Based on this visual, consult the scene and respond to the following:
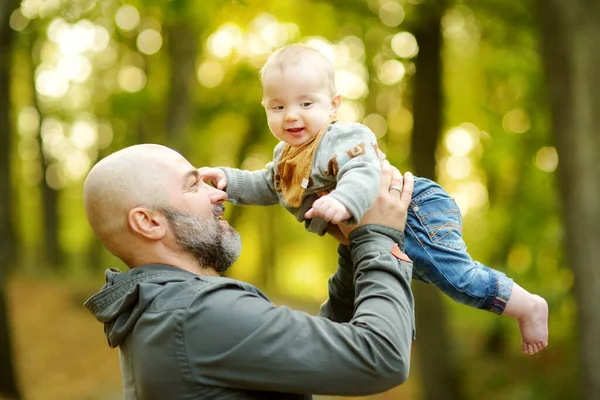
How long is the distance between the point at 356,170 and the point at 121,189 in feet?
2.75

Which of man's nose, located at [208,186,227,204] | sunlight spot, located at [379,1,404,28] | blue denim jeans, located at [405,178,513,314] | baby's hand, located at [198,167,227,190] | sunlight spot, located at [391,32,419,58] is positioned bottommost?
blue denim jeans, located at [405,178,513,314]

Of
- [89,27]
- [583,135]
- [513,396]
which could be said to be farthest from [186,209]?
[513,396]

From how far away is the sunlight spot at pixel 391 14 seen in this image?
30.4 feet

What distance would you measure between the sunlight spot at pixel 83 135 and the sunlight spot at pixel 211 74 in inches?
227

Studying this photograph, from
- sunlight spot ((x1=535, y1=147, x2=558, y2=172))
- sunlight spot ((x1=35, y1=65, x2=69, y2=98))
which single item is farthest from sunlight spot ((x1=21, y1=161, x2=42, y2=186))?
sunlight spot ((x1=535, y1=147, x2=558, y2=172))

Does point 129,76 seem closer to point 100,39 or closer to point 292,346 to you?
point 100,39

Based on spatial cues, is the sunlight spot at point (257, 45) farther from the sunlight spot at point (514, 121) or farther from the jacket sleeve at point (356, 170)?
the jacket sleeve at point (356, 170)

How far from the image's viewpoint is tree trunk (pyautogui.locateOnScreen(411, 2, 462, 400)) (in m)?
9.73

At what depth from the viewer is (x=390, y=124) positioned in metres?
17.1

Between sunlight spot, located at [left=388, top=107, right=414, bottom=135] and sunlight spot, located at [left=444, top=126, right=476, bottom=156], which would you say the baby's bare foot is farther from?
sunlight spot, located at [left=388, top=107, right=414, bottom=135]

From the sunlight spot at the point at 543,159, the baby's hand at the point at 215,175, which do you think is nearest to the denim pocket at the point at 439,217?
the baby's hand at the point at 215,175

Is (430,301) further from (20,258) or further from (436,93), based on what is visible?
(20,258)

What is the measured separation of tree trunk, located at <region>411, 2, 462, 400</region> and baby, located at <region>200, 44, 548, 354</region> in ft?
22.5

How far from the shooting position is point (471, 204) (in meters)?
21.2
